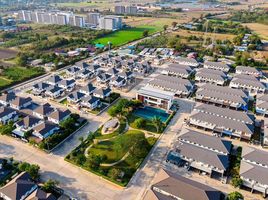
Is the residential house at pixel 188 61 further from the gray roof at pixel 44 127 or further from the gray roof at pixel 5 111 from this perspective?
the gray roof at pixel 5 111

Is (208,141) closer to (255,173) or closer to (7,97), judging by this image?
→ (255,173)

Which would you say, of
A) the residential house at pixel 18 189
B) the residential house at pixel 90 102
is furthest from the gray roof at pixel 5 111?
the residential house at pixel 18 189

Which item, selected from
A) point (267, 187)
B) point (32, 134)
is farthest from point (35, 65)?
point (267, 187)

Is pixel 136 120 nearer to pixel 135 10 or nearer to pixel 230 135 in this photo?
pixel 230 135

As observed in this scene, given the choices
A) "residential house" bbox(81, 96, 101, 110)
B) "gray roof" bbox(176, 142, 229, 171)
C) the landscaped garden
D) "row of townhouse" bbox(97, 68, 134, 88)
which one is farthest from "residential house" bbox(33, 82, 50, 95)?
"gray roof" bbox(176, 142, 229, 171)

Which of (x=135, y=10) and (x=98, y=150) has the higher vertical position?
(x=135, y=10)

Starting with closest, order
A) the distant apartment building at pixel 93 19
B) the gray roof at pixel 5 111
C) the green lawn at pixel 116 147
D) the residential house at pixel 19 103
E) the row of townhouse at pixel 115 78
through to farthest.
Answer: the green lawn at pixel 116 147, the gray roof at pixel 5 111, the residential house at pixel 19 103, the row of townhouse at pixel 115 78, the distant apartment building at pixel 93 19

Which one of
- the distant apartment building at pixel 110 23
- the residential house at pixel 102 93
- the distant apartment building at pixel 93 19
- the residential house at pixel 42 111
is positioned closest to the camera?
the residential house at pixel 42 111
